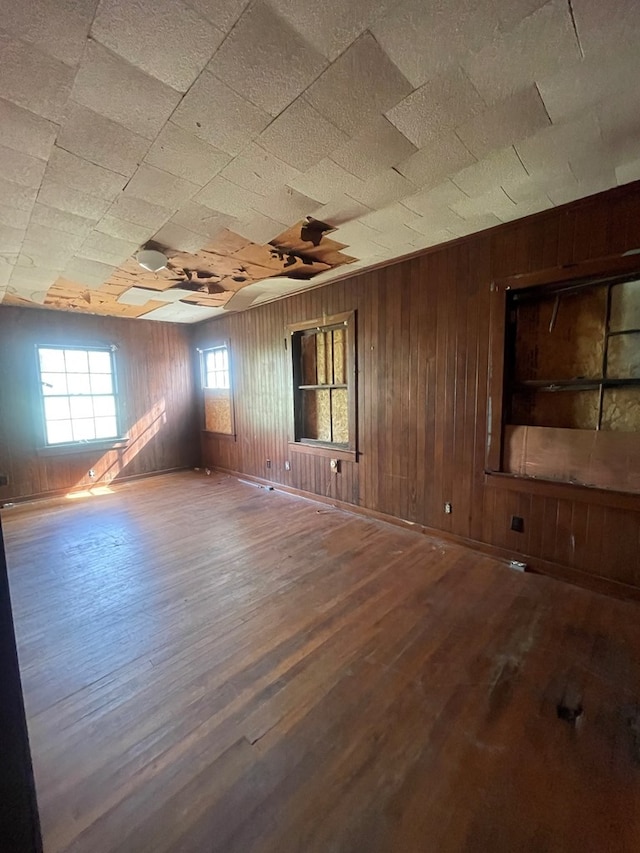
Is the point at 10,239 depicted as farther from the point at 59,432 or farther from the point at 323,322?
the point at 59,432

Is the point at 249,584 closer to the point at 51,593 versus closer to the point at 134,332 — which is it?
the point at 51,593

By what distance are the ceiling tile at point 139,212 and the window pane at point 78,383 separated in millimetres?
3617

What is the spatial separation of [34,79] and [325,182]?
1.32 metres

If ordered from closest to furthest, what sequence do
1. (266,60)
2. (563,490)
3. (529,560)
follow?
(266,60), (563,490), (529,560)

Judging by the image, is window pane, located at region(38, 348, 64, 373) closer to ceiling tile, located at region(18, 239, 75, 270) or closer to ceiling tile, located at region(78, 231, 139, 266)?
ceiling tile, located at region(18, 239, 75, 270)

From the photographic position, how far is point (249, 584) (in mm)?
2611

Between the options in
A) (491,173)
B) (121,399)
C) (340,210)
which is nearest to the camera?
(491,173)

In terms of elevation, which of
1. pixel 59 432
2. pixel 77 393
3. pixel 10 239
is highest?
pixel 10 239

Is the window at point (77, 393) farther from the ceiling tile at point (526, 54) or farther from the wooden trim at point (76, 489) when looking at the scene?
the ceiling tile at point (526, 54)

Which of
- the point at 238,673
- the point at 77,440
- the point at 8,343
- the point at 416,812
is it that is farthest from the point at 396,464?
the point at 8,343

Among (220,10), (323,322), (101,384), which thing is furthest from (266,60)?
(101,384)

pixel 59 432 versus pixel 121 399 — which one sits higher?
pixel 121 399

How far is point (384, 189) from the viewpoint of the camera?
2.17m

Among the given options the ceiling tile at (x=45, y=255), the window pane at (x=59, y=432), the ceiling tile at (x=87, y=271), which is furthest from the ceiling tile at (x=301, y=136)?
the window pane at (x=59, y=432)
